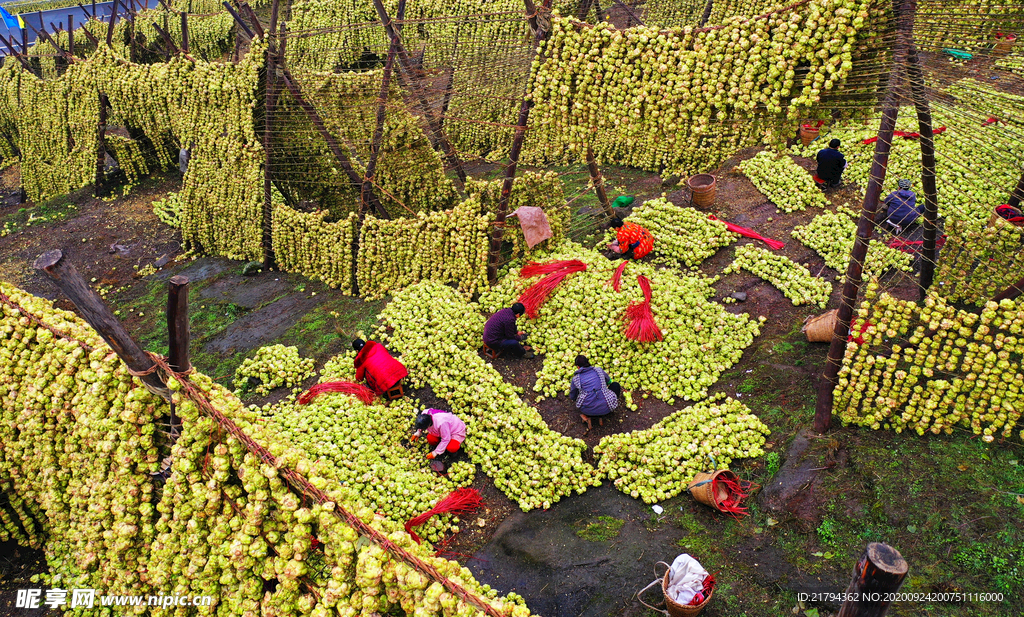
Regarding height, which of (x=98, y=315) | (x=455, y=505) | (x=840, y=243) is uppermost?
(x=98, y=315)

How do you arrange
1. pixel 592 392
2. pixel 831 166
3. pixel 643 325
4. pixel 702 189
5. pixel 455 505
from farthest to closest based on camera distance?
1. pixel 831 166
2. pixel 702 189
3. pixel 643 325
4. pixel 592 392
5. pixel 455 505

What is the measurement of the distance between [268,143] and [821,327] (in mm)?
9363

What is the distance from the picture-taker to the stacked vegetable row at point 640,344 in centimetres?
731

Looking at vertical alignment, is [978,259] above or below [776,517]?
above

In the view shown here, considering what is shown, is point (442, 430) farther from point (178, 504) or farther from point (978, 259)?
point (978, 259)

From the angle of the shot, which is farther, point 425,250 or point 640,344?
point 425,250

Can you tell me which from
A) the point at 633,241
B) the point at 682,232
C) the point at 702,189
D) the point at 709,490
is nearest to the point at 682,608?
the point at 709,490

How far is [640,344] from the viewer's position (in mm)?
7570

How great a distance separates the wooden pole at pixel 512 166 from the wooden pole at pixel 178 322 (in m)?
4.99

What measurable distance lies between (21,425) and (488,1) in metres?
15.5

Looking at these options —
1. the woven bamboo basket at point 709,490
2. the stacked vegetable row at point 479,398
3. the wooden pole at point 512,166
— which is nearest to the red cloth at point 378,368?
the stacked vegetable row at point 479,398

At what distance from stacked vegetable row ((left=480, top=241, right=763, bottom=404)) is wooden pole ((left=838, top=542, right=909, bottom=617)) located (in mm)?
4479

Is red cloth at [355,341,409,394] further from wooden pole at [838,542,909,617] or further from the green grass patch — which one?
wooden pole at [838,542,909,617]

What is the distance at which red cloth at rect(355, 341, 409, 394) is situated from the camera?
7352 millimetres
